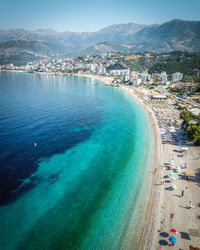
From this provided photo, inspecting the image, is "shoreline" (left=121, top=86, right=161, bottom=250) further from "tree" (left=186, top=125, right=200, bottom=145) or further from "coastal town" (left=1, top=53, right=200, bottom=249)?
"tree" (left=186, top=125, right=200, bottom=145)

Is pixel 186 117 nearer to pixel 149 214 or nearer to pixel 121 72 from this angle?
pixel 149 214

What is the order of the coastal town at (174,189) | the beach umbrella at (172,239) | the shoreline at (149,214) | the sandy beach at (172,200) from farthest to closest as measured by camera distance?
1. the coastal town at (174,189)
2. the sandy beach at (172,200)
3. the shoreline at (149,214)
4. the beach umbrella at (172,239)

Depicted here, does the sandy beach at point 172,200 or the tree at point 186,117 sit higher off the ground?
the tree at point 186,117

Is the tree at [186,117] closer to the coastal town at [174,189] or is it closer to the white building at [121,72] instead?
the coastal town at [174,189]

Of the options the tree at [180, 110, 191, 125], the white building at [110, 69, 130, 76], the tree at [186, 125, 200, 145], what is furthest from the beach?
the white building at [110, 69, 130, 76]

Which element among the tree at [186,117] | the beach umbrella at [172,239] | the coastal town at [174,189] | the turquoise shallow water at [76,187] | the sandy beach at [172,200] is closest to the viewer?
the beach umbrella at [172,239]

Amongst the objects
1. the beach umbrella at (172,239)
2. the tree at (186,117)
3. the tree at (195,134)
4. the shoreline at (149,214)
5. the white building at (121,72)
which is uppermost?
the white building at (121,72)

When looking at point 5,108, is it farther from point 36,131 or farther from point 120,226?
point 120,226

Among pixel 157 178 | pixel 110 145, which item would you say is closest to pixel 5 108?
pixel 110 145

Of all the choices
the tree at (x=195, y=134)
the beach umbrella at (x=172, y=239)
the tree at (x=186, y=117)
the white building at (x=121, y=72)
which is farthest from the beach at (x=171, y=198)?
the white building at (x=121, y=72)
